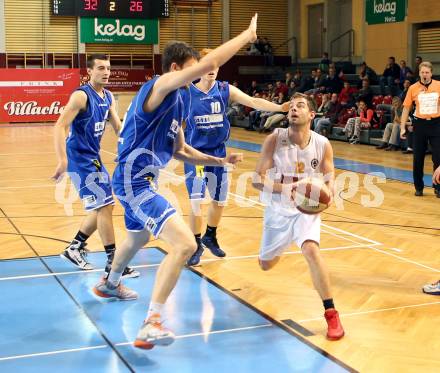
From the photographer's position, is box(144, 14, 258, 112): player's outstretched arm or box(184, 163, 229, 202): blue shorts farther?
box(184, 163, 229, 202): blue shorts

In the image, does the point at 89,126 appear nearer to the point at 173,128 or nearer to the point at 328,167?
the point at 173,128

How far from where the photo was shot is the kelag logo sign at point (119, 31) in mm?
26750

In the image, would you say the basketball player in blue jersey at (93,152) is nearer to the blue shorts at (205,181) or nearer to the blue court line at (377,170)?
the blue shorts at (205,181)

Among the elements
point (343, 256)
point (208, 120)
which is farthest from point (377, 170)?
point (208, 120)

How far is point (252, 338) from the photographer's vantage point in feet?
15.6

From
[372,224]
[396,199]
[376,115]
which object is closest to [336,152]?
[376,115]

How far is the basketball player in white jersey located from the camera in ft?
16.1

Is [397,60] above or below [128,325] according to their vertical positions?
above

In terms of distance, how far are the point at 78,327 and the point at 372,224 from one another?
15.6 feet

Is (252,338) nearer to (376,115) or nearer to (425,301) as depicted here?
(425,301)

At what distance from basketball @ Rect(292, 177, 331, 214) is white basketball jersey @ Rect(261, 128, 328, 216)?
5.2 inches

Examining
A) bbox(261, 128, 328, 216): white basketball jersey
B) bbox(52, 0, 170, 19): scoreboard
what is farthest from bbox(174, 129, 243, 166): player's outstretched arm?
bbox(52, 0, 170, 19): scoreboard

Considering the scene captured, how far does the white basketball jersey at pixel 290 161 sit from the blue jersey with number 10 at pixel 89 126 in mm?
1884

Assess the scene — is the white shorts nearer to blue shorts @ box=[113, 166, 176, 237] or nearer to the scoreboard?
blue shorts @ box=[113, 166, 176, 237]
